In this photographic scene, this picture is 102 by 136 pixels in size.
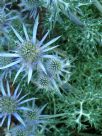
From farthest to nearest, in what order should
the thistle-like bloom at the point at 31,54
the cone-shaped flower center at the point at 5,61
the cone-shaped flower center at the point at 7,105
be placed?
the cone-shaped flower center at the point at 7,105, the cone-shaped flower center at the point at 5,61, the thistle-like bloom at the point at 31,54

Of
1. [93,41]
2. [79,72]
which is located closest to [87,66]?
[79,72]

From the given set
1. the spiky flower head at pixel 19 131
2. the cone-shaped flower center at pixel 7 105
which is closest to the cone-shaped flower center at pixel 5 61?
the cone-shaped flower center at pixel 7 105

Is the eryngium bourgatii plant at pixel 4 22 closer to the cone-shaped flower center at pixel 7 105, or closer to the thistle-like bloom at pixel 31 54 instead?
the thistle-like bloom at pixel 31 54

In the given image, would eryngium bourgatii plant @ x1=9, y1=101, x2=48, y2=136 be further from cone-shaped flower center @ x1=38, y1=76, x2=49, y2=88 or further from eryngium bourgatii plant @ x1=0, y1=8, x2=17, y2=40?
eryngium bourgatii plant @ x1=0, y1=8, x2=17, y2=40

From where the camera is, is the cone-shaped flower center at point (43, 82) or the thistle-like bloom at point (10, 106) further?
the thistle-like bloom at point (10, 106)

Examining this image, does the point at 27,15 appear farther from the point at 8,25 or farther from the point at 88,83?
the point at 88,83

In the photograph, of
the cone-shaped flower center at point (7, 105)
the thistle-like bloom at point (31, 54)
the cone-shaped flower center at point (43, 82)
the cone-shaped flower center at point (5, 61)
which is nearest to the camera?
Answer: the thistle-like bloom at point (31, 54)
